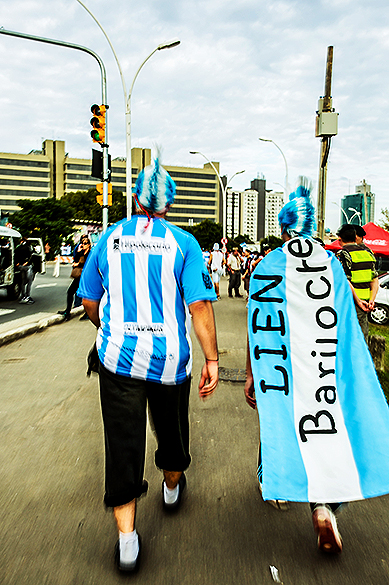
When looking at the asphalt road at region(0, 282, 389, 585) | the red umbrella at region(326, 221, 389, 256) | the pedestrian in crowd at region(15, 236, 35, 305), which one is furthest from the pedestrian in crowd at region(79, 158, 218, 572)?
the red umbrella at region(326, 221, 389, 256)

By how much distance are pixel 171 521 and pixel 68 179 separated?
13063 centimetres

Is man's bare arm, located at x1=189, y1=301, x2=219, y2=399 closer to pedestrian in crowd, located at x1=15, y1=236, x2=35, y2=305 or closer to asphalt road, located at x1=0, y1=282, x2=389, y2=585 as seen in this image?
asphalt road, located at x1=0, y1=282, x2=389, y2=585

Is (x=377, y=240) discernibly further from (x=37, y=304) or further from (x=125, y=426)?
(x=125, y=426)

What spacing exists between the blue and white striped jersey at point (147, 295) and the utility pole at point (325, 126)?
29.9 ft

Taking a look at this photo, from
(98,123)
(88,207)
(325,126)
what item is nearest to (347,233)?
(325,126)

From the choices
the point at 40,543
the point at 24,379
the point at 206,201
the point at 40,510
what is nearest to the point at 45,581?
the point at 40,543

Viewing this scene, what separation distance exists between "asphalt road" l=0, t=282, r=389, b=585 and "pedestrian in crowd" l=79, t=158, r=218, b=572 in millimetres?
245

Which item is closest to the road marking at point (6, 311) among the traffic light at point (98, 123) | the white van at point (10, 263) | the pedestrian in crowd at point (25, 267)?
the white van at point (10, 263)

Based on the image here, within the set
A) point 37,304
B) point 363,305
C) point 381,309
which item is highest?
point 363,305

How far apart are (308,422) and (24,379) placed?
14.6 ft

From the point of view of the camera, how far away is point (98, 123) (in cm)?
1177

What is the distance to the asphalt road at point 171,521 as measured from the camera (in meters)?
2.33

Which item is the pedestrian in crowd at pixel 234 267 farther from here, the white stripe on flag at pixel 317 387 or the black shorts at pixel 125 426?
the black shorts at pixel 125 426

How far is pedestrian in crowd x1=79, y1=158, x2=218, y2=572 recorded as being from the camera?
241 centimetres
